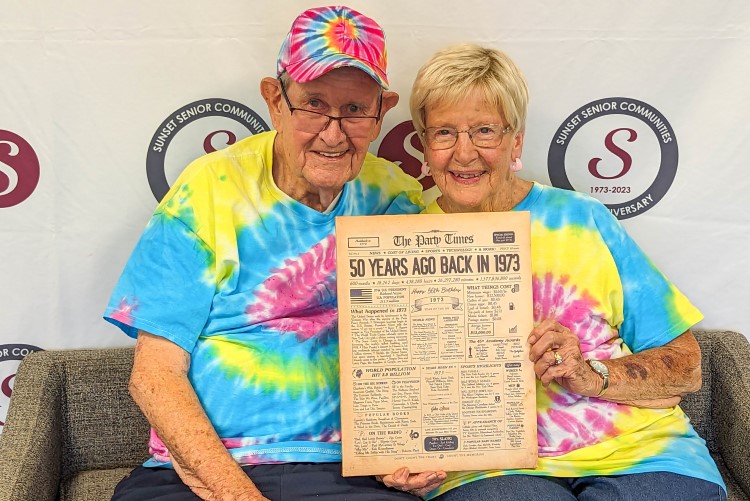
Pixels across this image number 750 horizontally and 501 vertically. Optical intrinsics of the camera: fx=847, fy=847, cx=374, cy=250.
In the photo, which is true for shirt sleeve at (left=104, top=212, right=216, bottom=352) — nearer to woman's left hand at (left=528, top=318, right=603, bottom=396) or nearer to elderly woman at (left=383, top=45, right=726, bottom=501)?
elderly woman at (left=383, top=45, right=726, bottom=501)

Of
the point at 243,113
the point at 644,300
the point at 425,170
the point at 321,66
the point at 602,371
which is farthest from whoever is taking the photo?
the point at 243,113

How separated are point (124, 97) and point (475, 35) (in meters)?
1.01

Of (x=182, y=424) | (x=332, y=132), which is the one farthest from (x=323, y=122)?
(x=182, y=424)

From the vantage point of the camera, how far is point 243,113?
2426 mm

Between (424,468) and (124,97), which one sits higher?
(124,97)

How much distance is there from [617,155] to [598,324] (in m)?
0.68

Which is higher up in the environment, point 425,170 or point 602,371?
point 425,170

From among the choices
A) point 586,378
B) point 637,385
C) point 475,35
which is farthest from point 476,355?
point 475,35

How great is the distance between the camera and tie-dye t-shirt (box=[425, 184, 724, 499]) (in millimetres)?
1953

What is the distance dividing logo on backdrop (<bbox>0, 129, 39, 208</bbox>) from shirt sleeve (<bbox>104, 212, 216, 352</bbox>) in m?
0.65

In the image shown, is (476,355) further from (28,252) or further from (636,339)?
(28,252)

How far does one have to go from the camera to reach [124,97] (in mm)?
2363

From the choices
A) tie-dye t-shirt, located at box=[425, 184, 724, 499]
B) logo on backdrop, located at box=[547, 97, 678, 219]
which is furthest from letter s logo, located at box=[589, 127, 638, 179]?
tie-dye t-shirt, located at box=[425, 184, 724, 499]

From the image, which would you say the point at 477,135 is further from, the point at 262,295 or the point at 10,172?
the point at 10,172
